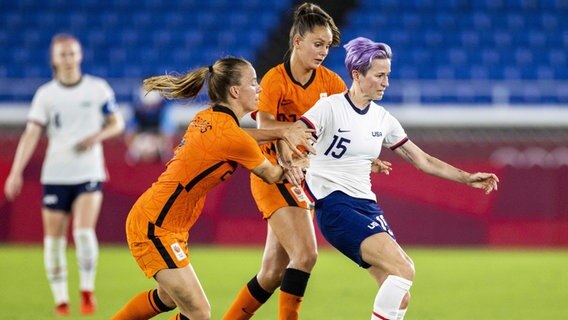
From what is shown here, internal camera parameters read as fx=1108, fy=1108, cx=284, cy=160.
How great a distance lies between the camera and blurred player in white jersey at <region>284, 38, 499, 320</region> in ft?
21.5

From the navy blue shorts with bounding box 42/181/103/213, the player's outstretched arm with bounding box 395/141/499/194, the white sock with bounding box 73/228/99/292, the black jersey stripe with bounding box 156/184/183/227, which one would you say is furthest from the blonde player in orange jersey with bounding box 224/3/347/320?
the navy blue shorts with bounding box 42/181/103/213

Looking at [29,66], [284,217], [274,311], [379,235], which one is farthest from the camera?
[29,66]

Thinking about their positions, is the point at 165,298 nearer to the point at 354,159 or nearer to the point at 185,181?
the point at 185,181

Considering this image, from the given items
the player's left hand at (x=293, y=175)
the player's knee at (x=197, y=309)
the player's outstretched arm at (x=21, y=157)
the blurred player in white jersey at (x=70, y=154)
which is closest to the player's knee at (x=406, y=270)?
the player's left hand at (x=293, y=175)

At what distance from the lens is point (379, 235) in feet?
21.3

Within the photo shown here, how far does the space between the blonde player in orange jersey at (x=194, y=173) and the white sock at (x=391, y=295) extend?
0.80m

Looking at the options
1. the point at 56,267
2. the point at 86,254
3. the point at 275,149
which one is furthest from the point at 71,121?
the point at 275,149

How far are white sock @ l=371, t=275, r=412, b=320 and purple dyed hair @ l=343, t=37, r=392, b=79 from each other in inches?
50.4

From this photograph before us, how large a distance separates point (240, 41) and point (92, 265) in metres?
12.5

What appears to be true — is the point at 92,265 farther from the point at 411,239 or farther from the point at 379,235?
the point at 411,239

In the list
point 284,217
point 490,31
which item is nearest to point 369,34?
point 490,31

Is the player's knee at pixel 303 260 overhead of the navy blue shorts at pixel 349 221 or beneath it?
beneath

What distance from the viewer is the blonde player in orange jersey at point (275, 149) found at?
279 inches

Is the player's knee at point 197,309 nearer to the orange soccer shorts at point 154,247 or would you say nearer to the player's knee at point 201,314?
the player's knee at point 201,314
